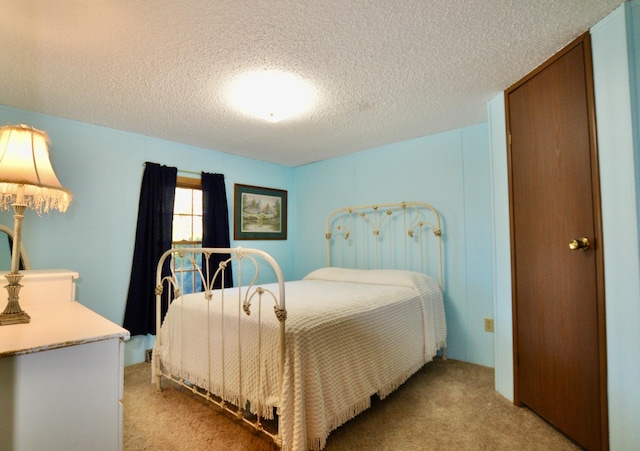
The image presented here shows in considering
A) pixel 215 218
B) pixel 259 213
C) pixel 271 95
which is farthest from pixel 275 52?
pixel 259 213

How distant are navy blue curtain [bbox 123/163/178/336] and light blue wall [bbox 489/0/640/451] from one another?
302 centimetres

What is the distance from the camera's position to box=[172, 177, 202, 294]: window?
306 centimetres

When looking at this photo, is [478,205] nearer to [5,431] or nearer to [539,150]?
[539,150]

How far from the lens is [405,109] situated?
7.73 feet

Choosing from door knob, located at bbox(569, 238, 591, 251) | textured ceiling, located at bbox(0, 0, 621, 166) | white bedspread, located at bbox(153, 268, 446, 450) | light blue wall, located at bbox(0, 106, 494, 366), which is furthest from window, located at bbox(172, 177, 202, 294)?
door knob, located at bbox(569, 238, 591, 251)

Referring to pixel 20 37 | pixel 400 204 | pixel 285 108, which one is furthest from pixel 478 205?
pixel 20 37

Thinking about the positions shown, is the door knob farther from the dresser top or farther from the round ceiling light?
the dresser top

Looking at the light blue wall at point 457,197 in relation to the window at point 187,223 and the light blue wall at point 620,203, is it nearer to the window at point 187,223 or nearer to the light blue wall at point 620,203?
the light blue wall at point 620,203

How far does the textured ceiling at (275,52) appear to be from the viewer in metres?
1.33

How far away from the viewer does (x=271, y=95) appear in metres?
2.11

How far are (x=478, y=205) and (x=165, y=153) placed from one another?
293cm

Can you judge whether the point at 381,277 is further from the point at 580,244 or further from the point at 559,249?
the point at 580,244

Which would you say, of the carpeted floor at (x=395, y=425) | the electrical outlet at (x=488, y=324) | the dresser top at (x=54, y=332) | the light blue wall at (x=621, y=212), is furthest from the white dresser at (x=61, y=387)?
the electrical outlet at (x=488, y=324)

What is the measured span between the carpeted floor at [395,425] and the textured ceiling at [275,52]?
205 cm
